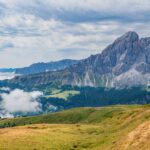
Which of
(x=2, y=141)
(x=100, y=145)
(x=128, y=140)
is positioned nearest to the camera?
(x=128, y=140)

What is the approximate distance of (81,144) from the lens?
651 ft

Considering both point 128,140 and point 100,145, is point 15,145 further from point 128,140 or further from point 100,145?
point 128,140

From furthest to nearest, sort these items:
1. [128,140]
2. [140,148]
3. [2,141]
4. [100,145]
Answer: [2,141], [100,145], [128,140], [140,148]

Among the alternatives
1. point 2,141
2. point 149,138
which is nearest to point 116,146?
point 149,138

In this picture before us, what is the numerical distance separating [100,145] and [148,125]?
32567mm

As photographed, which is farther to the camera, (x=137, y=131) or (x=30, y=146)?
(x=30, y=146)

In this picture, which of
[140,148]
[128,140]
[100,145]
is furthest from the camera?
[100,145]

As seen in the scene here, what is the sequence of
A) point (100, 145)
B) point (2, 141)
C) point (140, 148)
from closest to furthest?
point (140, 148) < point (100, 145) < point (2, 141)

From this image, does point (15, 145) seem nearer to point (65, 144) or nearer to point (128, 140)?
point (65, 144)

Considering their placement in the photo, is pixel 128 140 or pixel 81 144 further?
pixel 81 144

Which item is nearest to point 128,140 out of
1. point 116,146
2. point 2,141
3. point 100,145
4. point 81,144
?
point 116,146

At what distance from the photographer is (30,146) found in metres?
188

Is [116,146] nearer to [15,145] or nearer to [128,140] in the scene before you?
[128,140]

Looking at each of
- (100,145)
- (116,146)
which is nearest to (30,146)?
(100,145)
